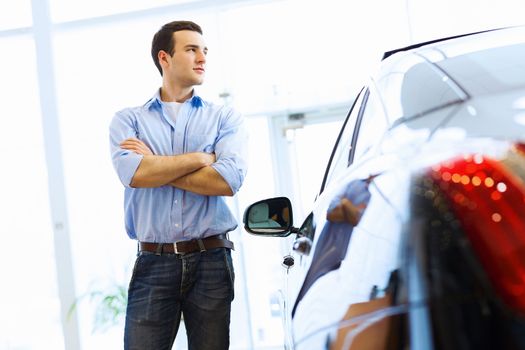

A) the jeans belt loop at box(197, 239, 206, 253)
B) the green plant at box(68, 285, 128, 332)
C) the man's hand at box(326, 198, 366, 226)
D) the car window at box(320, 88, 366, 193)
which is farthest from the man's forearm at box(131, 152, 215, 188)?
the green plant at box(68, 285, 128, 332)

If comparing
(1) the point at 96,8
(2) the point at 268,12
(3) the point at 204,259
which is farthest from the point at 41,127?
(3) the point at 204,259

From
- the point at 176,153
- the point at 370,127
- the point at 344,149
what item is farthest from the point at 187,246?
the point at 370,127

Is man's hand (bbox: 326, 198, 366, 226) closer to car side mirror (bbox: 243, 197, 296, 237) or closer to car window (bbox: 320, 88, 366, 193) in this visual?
car window (bbox: 320, 88, 366, 193)

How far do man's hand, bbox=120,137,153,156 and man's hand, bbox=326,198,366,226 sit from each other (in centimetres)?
158

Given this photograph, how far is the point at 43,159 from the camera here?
6.40m

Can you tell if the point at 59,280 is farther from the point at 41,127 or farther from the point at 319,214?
the point at 319,214

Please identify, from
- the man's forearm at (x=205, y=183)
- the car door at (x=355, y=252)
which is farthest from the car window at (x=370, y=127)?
the man's forearm at (x=205, y=183)

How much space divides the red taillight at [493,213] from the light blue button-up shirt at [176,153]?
67.6 inches

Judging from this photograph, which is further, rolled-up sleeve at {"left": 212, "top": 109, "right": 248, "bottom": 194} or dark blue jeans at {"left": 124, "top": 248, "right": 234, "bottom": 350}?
rolled-up sleeve at {"left": 212, "top": 109, "right": 248, "bottom": 194}

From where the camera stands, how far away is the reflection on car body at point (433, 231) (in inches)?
28.3

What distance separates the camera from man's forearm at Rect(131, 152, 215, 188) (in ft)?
7.93

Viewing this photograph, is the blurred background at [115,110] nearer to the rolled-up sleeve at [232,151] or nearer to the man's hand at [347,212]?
the rolled-up sleeve at [232,151]

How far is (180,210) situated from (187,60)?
2.09 ft

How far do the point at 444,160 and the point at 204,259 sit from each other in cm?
167
